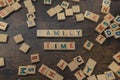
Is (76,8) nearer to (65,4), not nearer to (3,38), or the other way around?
(65,4)

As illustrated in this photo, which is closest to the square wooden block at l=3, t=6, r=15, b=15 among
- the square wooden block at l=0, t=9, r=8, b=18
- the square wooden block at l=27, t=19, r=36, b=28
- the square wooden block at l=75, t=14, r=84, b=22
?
the square wooden block at l=0, t=9, r=8, b=18

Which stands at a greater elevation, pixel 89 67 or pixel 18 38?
pixel 18 38

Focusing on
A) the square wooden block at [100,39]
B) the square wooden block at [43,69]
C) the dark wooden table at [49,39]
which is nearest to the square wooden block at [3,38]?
the dark wooden table at [49,39]

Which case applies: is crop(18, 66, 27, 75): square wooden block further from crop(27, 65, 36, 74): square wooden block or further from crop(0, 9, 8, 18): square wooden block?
crop(0, 9, 8, 18): square wooden block

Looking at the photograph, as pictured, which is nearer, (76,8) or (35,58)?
(35,58)

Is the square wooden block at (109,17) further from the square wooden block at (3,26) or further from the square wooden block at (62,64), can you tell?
the square wooden block at (3,26)

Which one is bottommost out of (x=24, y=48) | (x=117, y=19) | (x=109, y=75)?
(x=109, y=75)

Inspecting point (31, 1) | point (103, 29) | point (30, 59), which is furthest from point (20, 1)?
point (103, 29)

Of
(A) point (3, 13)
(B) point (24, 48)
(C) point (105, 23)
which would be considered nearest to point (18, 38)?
(B) point (24, 48)
